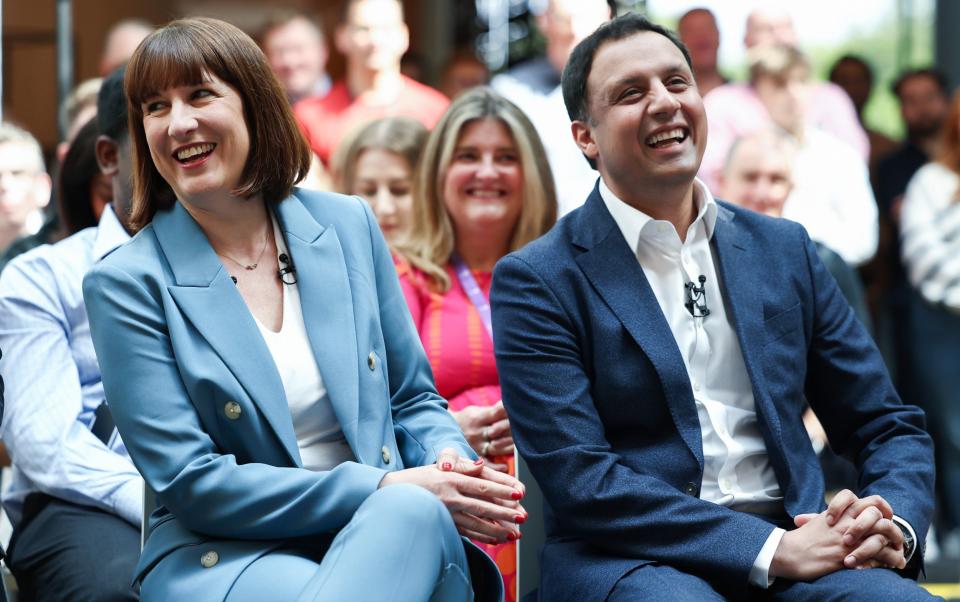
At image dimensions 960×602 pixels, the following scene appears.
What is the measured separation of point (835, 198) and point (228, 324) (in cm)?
357

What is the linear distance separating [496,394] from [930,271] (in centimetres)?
270

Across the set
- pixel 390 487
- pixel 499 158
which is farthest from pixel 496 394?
pixel 390 487

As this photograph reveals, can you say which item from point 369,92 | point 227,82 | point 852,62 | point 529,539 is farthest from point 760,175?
point 852,62

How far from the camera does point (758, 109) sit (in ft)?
19.1

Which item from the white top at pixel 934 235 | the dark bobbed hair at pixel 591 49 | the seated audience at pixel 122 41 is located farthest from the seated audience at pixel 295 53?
the dark bobbed hair at pixel 591 49

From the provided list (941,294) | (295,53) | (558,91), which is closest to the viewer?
(558,91)

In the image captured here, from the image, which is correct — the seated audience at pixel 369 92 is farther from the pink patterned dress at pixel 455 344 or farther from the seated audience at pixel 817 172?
the pink patterned dress at pixel 455 344

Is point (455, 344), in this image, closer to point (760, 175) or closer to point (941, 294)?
point (760, 175)

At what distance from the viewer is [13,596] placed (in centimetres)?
366

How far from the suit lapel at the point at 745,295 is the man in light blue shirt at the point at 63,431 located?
1424 mm

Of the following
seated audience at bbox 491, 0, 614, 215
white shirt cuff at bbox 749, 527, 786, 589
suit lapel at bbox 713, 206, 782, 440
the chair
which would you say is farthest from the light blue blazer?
seated audience at bbox 491, 0, 614, 215

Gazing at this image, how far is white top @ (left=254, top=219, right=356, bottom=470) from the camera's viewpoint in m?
2.77

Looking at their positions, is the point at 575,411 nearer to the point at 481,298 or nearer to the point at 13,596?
the point at 481,298

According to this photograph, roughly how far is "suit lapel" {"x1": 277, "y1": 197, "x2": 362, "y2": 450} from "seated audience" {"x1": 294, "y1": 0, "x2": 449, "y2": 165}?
271 centimetres
